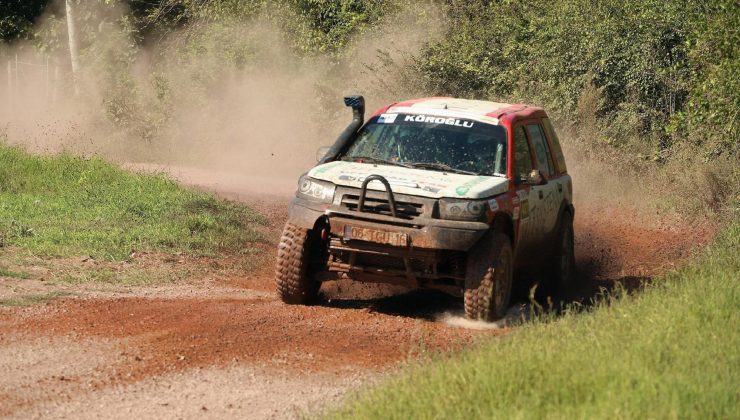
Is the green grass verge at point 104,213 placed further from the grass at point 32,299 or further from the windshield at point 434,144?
the windshield at point 434,144

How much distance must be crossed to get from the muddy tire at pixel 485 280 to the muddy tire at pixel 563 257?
7.81ft

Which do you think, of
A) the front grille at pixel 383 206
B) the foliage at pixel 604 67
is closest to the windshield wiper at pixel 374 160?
the front grille at pixel 383 206

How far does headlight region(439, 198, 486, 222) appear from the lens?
9.39 meters

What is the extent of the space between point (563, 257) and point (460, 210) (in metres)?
3.01

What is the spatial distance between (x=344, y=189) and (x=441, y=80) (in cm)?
1273

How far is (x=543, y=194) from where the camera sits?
438 inches

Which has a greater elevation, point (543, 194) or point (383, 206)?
point (383, 206)

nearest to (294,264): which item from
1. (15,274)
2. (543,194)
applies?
(543,194)

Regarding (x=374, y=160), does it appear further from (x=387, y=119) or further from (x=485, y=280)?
(x=485, y=280)

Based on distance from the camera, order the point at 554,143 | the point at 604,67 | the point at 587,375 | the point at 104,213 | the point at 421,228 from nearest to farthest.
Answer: the point at 587,375 < the point at 421,228 < the point at 554,143 < the point at 104,213 < the point at 604,67

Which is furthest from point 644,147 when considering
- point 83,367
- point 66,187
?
point 83,367

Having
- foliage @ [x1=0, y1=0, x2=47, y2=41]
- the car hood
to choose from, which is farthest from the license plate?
foliage @ [x1=0, y1=0, x2=47, y2=41]

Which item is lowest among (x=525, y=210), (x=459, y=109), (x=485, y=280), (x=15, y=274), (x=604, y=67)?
(x=15, y=274)

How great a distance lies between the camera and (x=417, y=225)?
30.6 ft
